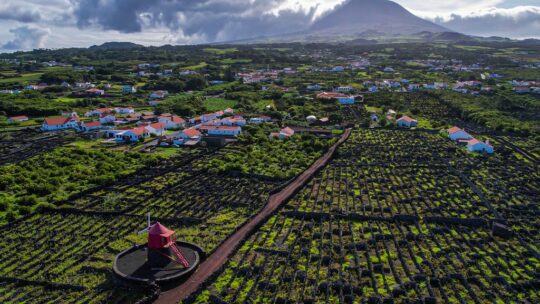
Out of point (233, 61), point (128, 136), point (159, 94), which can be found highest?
point (233, 61)

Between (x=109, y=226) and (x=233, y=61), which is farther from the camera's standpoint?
(x=233, y=61)

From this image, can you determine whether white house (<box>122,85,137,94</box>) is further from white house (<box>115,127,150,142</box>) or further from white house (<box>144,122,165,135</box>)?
white house (<box>115,127,150,142</box>)

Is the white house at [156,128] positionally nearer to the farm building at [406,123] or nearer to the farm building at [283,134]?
the farm building at [283,134]

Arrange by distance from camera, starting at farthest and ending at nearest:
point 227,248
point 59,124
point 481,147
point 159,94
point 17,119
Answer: point 159,94, point 17,119, point 59,124, point 481,147, point 227,248

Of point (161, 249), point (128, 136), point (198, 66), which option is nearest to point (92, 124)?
point (128, 136)

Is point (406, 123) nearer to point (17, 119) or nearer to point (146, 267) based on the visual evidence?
point (146, 267)

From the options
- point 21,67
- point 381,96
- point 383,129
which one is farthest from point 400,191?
point 21,67

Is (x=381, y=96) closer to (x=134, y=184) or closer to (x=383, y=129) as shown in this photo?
(x=383, y=129)

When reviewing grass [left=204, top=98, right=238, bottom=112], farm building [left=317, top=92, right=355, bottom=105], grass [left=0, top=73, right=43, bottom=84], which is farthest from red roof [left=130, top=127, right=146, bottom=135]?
grass [left=0, top=73, right=43, bottom=84]
